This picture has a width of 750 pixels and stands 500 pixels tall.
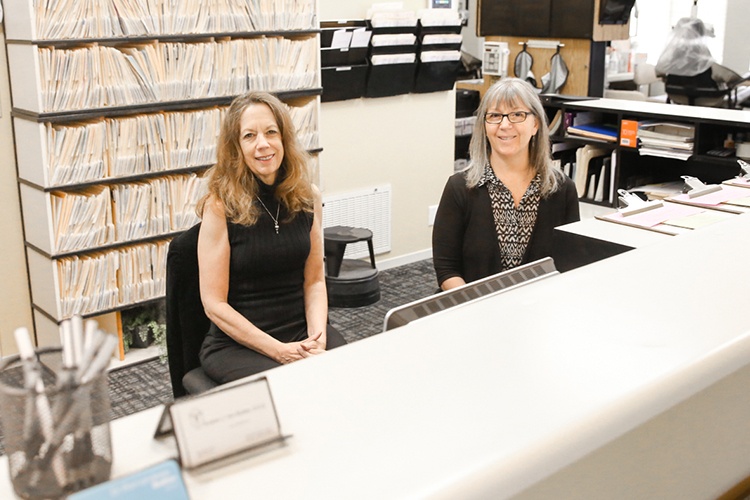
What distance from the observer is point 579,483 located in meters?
1.11

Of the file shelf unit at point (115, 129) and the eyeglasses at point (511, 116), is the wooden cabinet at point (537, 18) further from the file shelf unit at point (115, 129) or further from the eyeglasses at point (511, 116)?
the eyeglasses at point (511, 116)

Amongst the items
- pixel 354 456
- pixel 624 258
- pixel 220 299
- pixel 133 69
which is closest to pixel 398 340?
pixel 354 456

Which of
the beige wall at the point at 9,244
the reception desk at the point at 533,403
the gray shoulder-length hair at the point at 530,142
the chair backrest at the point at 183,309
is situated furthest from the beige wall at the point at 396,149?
the reception desk at the point at 533,403

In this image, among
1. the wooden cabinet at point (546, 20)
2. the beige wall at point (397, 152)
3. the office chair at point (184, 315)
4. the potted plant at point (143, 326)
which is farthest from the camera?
the wooden cabinet at point (546, 20)

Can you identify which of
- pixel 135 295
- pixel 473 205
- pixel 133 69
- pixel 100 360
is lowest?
pixel 135 295

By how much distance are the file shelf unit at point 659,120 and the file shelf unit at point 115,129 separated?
2.13 m

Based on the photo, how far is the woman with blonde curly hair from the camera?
7.79 ft

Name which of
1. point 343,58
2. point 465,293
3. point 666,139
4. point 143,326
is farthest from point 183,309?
point 666,139

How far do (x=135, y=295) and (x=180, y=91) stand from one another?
3.03 feet

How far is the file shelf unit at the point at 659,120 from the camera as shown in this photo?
4.47 meters

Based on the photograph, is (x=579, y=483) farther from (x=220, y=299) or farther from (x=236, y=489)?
(x=220, y=299)

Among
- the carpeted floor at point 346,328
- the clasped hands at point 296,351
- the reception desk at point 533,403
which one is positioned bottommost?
the carpeted floor at point 346,328

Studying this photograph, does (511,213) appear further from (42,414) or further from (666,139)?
(666,139)

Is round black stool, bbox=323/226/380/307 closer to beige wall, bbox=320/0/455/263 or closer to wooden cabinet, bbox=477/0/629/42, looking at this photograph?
beige wall, bbox=320/0/455/263
